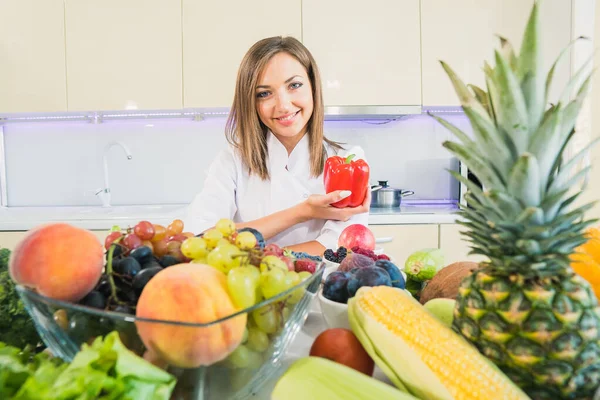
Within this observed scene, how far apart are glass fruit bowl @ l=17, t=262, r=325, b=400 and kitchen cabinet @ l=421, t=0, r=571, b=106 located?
2279mm

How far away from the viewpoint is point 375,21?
242 cm

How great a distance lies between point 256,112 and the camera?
1551mm

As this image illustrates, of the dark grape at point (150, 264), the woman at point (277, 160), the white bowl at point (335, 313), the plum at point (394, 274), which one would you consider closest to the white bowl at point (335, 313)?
the white bowl at point (335, 313)

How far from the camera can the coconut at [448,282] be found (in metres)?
0.61

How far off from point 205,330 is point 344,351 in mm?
167

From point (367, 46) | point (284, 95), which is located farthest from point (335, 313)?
point (367, 46)

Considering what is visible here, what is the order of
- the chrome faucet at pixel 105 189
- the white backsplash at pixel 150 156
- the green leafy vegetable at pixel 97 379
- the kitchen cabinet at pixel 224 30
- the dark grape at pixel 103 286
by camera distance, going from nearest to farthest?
1. the green leafy vegetable at pixel 97 379
2. the dark grape at pixel 103 286
3. the kitchen cabinet at pixel 224 30
4. the chrome faucet at pixel 105 189
5. the white backsplash at pixel 150 156

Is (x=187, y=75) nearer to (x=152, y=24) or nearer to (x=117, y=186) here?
(x=152, y=24)

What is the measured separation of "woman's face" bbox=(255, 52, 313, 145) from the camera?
4.82 feet

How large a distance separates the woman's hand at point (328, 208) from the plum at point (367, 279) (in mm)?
756

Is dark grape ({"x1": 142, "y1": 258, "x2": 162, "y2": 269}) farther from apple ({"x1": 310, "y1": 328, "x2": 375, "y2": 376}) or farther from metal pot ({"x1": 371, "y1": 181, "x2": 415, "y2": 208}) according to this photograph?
metal pot ({"x1": 371, "y1": 181, "x2": 415, "y2": 208})

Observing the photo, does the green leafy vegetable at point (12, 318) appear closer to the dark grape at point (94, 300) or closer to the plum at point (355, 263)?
the dark grape at point (94, 300)

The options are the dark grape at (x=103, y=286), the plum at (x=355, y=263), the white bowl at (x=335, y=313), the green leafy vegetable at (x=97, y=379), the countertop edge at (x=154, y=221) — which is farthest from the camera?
the countertop edge at (x=154, y=221)

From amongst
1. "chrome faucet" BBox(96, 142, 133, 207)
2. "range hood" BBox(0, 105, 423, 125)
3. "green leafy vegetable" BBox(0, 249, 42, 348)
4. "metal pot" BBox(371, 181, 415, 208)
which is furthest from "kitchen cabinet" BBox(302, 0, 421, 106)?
"green leafy vegetable" BBox(0, 249, 42, 348)
